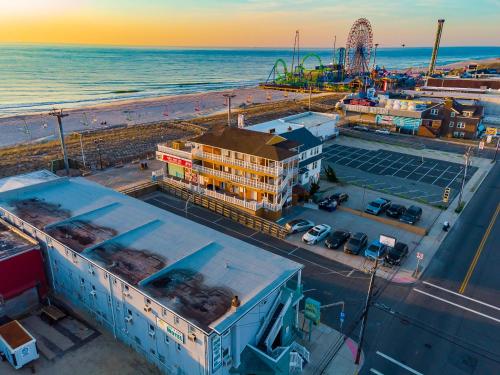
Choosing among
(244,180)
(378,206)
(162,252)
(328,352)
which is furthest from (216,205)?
(328,352)

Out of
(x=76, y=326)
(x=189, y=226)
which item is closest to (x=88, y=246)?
(x=76, y=326)

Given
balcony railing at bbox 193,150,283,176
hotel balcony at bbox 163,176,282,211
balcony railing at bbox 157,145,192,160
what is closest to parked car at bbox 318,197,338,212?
hotel balcony at bbox 163,176,282,211

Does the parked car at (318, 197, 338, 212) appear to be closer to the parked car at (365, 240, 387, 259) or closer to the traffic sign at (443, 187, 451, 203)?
the parked car at (365, 240, 387, 259)

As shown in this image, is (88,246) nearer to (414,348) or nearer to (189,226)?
(189,226)

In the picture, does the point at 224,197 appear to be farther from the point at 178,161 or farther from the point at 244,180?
the point at 178,161

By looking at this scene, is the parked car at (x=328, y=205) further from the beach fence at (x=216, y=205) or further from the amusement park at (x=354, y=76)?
the amusement park at (x=354, y=76)

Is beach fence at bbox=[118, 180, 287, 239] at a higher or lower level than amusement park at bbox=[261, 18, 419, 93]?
lower
